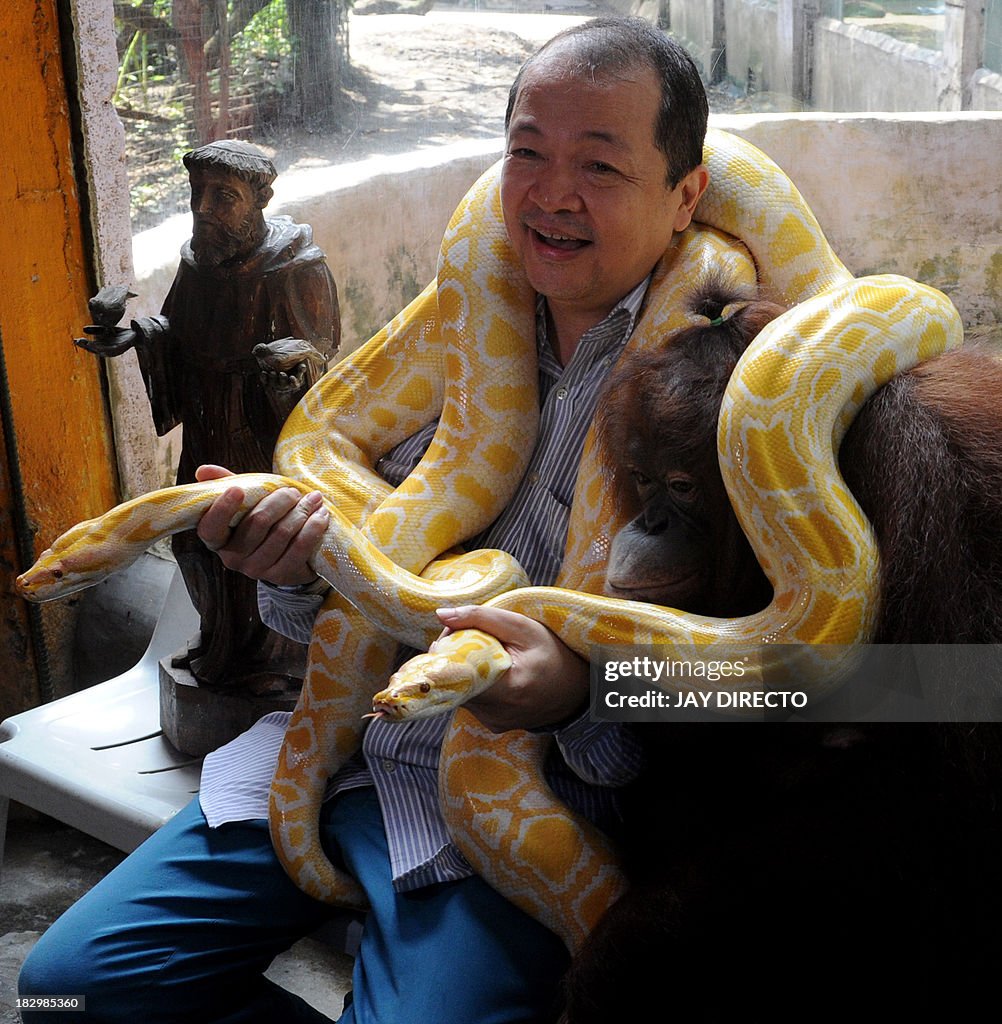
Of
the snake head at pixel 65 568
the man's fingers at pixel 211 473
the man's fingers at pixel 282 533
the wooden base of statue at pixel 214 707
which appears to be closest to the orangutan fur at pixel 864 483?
the man's fingers at pixel 282 533

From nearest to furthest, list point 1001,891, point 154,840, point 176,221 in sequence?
point 1001,891, point 154,840, point 176,221

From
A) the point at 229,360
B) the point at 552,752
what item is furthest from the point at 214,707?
the point at 552,752

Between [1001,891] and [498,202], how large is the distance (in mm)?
1027

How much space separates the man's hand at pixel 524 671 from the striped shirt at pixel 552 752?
0.08 metres

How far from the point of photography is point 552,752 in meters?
1.50

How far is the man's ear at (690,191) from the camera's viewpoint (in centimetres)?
151

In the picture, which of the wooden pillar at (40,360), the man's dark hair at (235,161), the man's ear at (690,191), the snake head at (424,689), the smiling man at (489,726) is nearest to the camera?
the snake head at (424,689)

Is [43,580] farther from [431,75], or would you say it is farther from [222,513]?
[431,75]

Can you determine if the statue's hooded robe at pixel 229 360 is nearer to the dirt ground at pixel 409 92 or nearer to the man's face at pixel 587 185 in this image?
the man's face at pixel 587 185

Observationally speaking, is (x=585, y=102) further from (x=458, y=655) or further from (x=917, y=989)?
(x=917, y=989)

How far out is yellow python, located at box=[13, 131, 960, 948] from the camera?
1195mm

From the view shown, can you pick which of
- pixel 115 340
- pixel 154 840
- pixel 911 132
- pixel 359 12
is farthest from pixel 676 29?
pixel 154 840

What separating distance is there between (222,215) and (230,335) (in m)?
0.20

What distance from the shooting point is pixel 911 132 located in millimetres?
5004
